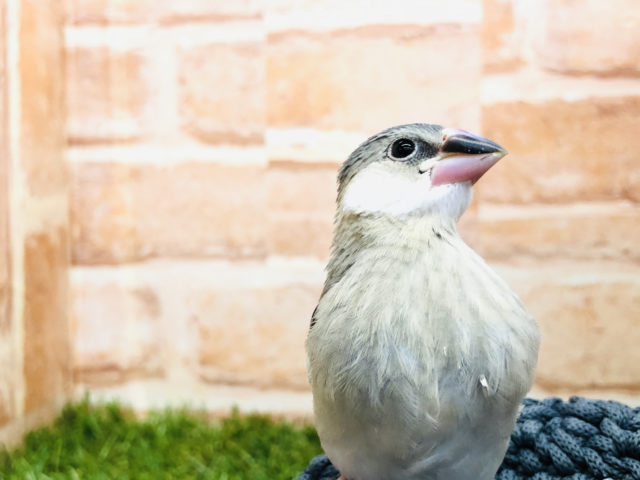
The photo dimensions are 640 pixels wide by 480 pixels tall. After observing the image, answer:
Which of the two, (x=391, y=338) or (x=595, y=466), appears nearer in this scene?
(x=391, y=338)

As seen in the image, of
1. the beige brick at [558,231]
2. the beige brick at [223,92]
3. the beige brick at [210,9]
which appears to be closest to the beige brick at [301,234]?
the beige brick at [223,92]

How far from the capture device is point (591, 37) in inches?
46.2

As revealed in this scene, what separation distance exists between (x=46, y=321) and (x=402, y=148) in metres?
0.80

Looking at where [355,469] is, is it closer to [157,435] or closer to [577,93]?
[157,435]

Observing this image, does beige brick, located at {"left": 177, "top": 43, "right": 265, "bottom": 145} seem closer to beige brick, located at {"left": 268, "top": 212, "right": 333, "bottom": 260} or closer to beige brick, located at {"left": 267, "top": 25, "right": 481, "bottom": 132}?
beige brick, located at {"left": 267, "top": 25, "right": 481, "bottom": 132}

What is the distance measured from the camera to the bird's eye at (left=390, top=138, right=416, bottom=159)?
0.79 meters

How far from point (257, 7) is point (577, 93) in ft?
1.92

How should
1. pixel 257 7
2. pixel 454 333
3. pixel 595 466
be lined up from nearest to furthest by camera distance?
1. pixel 454 333
2. pixel 595 466
3. pixel 257 7

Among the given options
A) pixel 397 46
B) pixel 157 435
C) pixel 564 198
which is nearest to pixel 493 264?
pixel 564 198

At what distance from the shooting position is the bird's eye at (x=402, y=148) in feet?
2.59

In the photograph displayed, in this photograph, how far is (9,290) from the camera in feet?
3.77

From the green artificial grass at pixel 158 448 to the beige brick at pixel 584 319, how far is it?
45 cm

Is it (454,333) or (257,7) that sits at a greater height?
(257,7)

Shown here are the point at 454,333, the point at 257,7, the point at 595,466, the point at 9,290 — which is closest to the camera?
the point at 454,333
